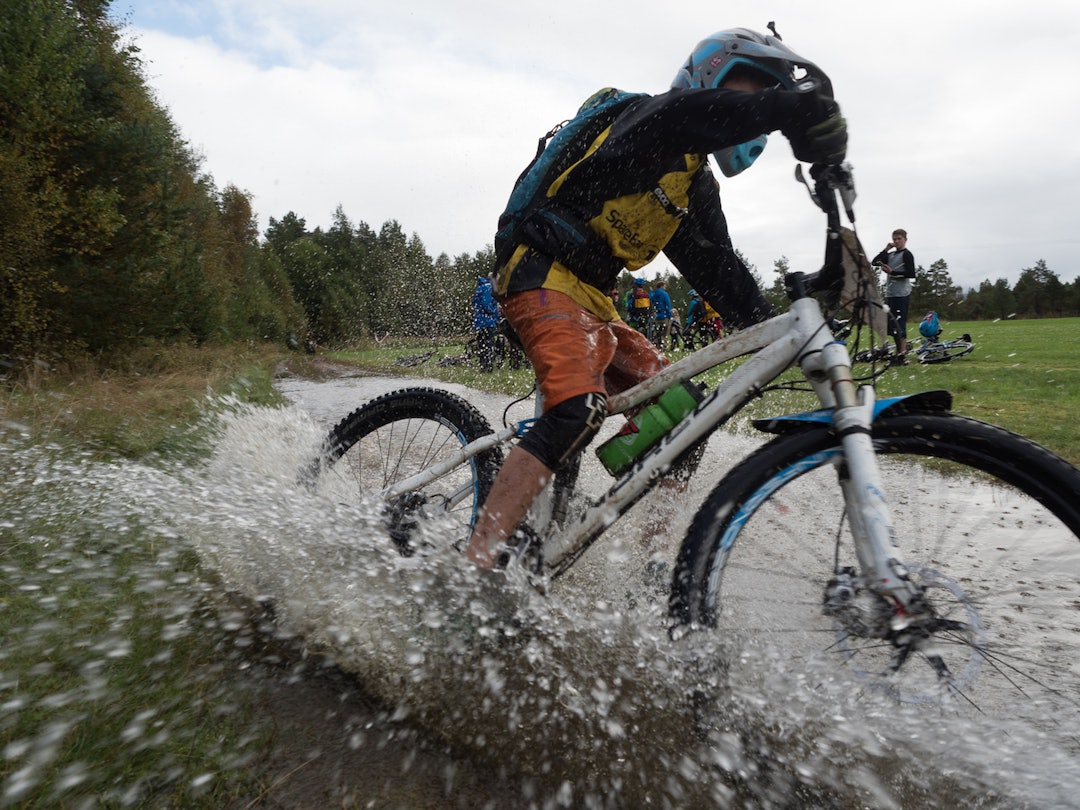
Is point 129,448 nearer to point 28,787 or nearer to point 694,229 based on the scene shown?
point 28,787

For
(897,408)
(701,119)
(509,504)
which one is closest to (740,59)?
(701,119)

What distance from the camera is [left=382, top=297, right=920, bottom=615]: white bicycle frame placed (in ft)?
5.57

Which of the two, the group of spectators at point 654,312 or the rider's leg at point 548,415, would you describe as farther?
the group of spectators at point 654,312

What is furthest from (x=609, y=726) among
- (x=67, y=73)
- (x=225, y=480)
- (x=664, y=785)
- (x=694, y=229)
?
(x=67, y=73)

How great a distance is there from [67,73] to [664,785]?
13468 mm

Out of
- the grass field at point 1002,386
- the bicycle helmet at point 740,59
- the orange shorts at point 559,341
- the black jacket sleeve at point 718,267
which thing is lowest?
the grass field at point 1002,386

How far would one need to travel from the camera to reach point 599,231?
226 centimetres

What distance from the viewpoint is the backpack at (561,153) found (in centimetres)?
224

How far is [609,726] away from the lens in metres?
1.77

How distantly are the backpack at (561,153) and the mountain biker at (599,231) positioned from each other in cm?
4

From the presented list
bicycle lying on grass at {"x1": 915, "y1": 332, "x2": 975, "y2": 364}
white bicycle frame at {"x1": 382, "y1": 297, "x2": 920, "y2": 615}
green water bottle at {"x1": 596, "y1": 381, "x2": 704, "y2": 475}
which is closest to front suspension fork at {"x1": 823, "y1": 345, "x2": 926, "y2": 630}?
white bicycle frame at {"x1": 382, "y1": 297, "x2": 920, "y2": 615}

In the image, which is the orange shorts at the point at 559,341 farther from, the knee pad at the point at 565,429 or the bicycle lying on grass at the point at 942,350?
the bicycle lying on grass at the point at 942,350

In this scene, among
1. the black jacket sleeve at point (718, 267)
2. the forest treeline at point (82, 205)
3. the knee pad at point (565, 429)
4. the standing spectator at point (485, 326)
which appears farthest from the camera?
the standing spectator at point (485, 326)

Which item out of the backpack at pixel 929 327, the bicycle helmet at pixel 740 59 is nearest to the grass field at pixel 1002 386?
the backpack at pixel 929 327
